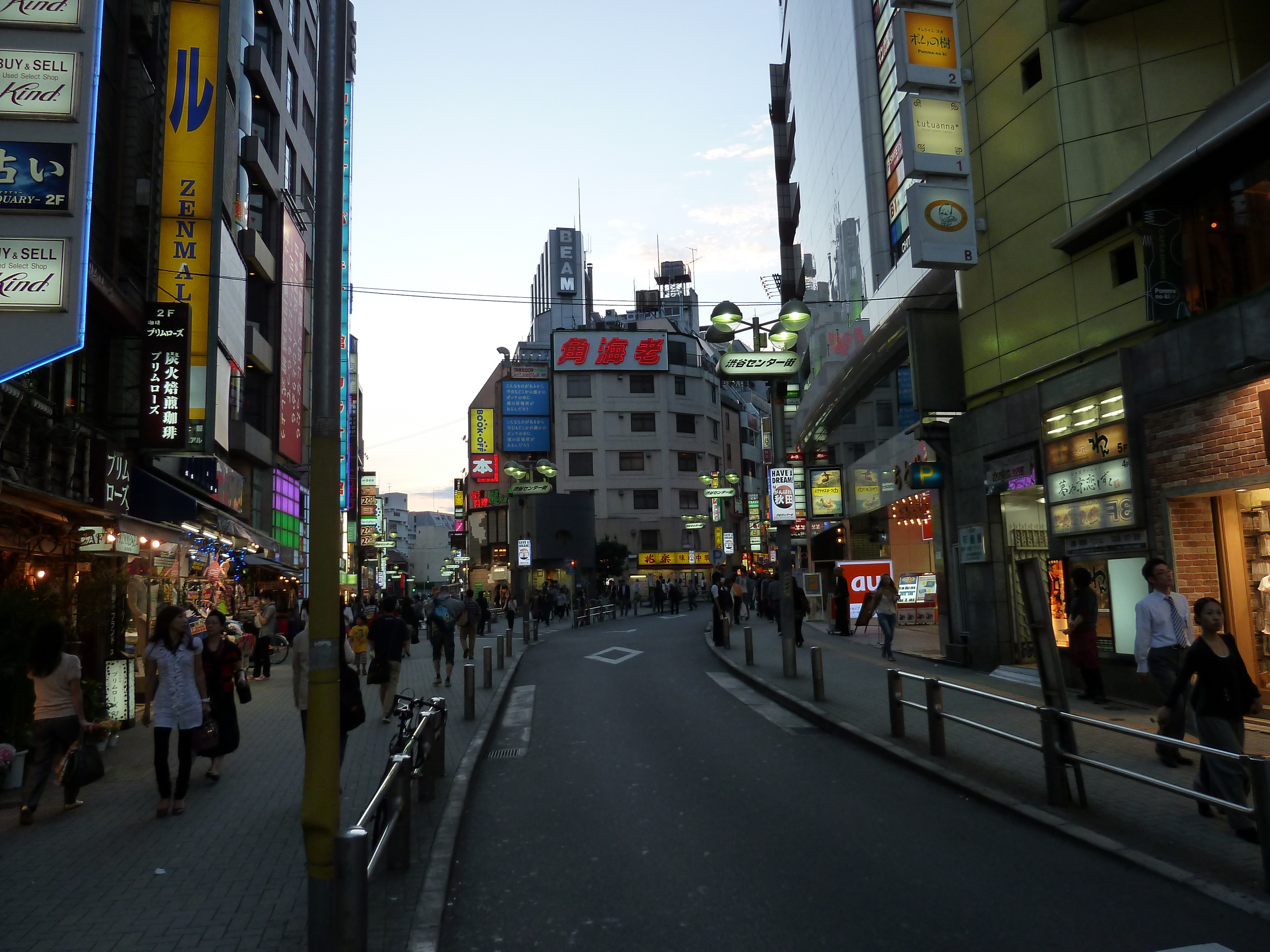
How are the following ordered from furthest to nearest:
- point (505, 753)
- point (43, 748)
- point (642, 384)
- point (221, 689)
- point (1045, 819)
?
point (642, 384) → point (505, 753) → point (221, 689) → point (43, 748) → point (1045, 819)

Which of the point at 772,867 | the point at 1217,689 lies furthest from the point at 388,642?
the point at 1217,689

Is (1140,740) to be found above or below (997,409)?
below

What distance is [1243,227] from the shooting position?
11.1m

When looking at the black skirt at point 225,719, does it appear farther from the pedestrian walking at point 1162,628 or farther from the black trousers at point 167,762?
the pedestrian walking at point 1162,628

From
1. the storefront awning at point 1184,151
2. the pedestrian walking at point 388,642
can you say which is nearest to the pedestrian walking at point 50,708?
the pedestrian walking at point 388,642

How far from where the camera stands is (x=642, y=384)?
73.9 meters

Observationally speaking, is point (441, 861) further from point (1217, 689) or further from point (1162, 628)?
point (1162, 628)

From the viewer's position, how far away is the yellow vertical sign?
1916 cm

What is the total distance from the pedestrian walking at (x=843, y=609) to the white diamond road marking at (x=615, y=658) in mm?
6126

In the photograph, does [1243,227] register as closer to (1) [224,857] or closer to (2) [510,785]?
(2) [510,785]

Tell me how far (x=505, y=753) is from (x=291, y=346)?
29.8m

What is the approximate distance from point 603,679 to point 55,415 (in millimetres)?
10237

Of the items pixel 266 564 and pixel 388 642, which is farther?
pixel 266 564

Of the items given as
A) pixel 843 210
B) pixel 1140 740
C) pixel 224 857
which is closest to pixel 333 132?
pixel 224 857
